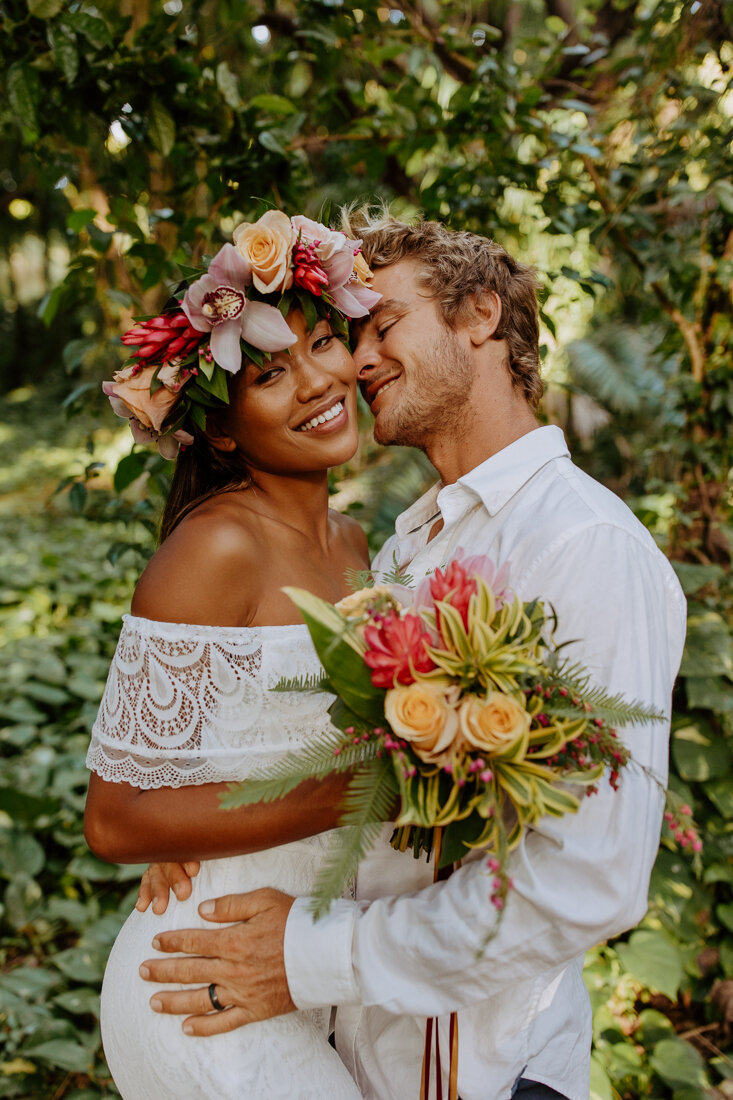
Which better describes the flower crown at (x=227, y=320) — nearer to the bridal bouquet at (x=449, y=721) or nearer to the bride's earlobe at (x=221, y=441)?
the bride's earlobe at (x=221, y=441)

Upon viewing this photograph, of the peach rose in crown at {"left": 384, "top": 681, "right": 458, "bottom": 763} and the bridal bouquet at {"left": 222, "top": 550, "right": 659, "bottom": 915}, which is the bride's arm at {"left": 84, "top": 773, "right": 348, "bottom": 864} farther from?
the peach rose in crown at {"left": 384, "top": 681, "right": 458, "bottom": 763}

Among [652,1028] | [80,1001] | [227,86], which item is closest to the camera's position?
[227,86]

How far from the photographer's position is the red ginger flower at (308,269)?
1.75 metres

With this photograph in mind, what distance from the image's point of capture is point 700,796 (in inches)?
128

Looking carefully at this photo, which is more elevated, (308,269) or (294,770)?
(308,269)

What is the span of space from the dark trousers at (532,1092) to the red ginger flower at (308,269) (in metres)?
1.73

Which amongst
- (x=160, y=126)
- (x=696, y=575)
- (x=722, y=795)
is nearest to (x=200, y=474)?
(x=160, y=126)

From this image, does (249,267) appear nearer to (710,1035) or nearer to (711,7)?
(711,7)

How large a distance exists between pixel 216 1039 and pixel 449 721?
37.9 inches

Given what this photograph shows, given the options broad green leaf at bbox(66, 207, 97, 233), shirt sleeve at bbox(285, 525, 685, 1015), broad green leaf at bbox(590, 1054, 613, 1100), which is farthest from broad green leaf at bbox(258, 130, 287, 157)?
broad green leaf at bbox(590, 1054, 613, 1100)

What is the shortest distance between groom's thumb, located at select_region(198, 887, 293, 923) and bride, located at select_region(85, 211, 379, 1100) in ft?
0.17

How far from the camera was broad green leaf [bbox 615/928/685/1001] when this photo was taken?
2.79 metres

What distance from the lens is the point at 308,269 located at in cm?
175

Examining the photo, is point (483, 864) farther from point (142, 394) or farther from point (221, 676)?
point (142, 394)
